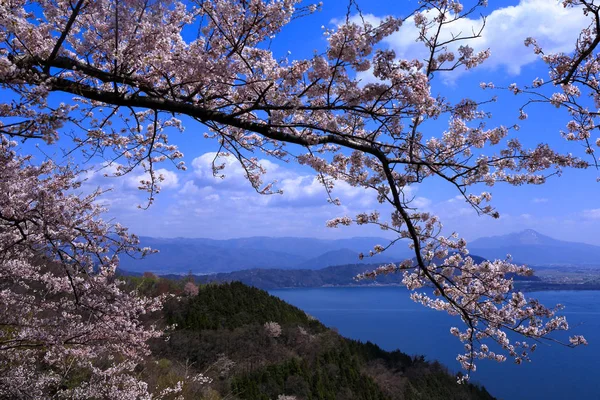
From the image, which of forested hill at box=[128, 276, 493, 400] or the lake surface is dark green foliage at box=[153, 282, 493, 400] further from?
the lake surface

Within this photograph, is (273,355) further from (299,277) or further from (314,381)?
(299,277)

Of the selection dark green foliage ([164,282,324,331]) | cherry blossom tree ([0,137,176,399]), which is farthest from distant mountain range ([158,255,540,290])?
cherry blossom tree ([0,137,176,399])

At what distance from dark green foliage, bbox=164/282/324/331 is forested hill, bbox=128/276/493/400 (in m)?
0.04

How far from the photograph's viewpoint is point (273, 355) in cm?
1727

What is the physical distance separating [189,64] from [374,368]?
2266cm

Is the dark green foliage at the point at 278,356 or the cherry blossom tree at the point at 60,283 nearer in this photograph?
the cherry blossom tree at the point at 60,283

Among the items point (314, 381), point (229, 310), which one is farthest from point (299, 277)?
point (314, 381)

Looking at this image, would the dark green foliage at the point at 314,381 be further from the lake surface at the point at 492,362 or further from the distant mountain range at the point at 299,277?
the distant mountain range at the point at 299,277

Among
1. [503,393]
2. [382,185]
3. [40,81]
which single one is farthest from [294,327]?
[503,393]

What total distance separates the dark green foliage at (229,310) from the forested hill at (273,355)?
0.04 meters

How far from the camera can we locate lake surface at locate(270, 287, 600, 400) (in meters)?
41.6

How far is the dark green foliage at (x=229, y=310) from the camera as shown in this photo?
18.8 metres

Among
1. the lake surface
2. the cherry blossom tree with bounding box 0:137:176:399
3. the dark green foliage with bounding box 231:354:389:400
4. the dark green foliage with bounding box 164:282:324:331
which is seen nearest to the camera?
the cherry blossom tree with bounding box 0:137:176:399

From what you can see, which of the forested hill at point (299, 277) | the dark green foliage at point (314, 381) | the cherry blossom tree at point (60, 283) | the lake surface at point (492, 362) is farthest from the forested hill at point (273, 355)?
the forested hill at point (299, 277)
